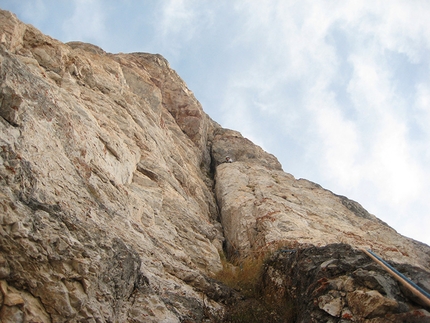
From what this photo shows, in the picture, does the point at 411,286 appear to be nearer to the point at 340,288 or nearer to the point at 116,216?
the point at 340,288

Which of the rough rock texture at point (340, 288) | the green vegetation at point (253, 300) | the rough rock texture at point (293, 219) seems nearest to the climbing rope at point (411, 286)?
the rough rock texture at point (340, 288)

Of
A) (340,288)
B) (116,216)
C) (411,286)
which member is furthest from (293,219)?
(411,286)

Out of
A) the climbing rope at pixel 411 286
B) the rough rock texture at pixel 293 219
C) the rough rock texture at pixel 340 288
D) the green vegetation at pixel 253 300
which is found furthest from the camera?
the rough rock texture at pixel 293 219

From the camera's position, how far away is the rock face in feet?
18.2

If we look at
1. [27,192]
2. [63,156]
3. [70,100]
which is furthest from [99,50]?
[27,192]

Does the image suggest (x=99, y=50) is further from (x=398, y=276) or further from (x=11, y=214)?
(x=398, y=276)

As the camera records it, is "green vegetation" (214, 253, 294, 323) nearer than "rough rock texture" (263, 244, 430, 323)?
No

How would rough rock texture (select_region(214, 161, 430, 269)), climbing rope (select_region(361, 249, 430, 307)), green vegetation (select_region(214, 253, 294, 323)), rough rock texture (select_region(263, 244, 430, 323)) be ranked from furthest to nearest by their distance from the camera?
rough rock texture (select_region(214, 161, 430, 269))
green vegetation (select_region(214, 253, 294, 323))
rough rock texture (select_region(263, 244, 430, 323))
climbing rope (select_region(361, 249, 430, 307))

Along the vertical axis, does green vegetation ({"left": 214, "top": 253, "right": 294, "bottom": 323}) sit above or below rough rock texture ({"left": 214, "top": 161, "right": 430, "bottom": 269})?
below

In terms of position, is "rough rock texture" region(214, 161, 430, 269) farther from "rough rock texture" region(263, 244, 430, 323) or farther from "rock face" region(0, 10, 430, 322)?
"rough rock texture" region(263, 244, 430, 323)

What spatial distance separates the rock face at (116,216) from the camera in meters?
5.56

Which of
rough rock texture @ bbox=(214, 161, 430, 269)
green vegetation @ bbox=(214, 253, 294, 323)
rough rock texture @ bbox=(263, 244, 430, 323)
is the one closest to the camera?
rough rock texture @ bbox=(263, 244, 430, 323)

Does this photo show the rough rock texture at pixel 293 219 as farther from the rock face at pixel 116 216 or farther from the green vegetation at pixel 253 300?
the green vegetation at pixel 253 300

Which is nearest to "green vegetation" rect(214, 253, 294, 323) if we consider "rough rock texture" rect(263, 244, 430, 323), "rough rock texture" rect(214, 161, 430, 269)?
"rough rock texture" rect(263, 244, 430, 323)
